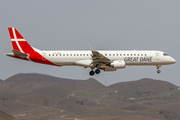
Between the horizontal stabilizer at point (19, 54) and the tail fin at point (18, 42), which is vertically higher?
the tail fin at point (18, 42)

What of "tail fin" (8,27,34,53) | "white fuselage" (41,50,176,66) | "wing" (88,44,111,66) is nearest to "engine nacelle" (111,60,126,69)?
"wing" (88,44,111,66)

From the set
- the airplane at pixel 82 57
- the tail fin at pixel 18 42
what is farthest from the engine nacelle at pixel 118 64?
the tail fin at pixel 18 42

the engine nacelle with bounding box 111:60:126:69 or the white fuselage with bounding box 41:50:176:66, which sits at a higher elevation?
the white fuselage with bounding box 41:50:176:66

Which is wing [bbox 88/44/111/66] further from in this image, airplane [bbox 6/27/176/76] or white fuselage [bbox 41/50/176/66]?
white fuselage [bbox 41/50/176/66]

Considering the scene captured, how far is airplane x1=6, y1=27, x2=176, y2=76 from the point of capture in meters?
64.5

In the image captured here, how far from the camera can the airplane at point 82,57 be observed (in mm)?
64500

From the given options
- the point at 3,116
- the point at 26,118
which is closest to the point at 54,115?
the point at 26,118

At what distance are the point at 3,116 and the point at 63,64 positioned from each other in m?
78.5

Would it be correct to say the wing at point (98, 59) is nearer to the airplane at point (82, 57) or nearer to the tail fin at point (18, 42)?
the airplane at point (82, 57)

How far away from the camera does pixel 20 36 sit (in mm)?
67688

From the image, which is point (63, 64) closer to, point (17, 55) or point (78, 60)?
point (78, 60)

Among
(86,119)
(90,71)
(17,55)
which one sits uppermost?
(17,55)

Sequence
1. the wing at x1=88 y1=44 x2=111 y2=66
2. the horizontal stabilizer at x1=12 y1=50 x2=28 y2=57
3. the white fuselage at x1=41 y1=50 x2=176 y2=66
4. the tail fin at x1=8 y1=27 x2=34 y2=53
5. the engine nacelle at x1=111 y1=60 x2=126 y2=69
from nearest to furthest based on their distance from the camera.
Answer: the wing at x1=88 y1=44 x2=111 y2=66 → the horizontal stabilizer at x1=12 y1=50 x2=28 y2=57 → the engine nacelle at x1=111 y1=60 x2=126 y2=69 → the white fuselage at x1=41 y1=50 x2=176 y2=66 → the tail fin at x1=8 y1=27 x2=34 y2=53

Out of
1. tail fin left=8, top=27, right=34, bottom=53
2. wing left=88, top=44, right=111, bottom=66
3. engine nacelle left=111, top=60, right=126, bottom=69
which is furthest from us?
tail fin left=8, top=27, right=34, bottom=53
